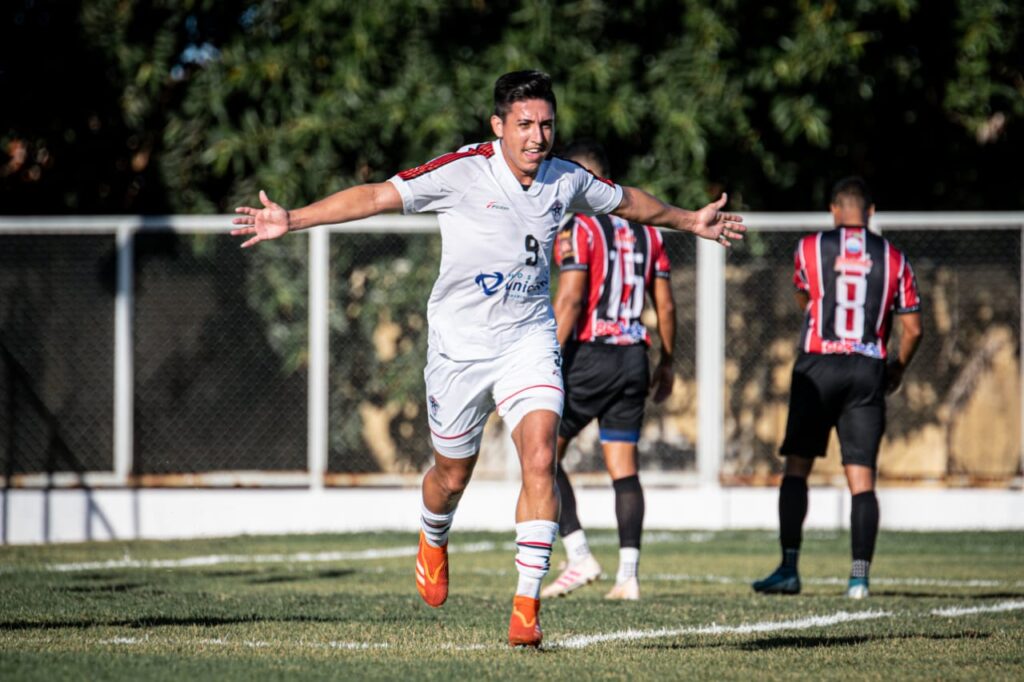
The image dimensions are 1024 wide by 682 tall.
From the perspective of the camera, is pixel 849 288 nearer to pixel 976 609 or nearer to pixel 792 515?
pixel 792 515

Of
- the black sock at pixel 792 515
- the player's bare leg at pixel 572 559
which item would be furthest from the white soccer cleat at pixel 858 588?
the player's bare leg at pixel 572 559

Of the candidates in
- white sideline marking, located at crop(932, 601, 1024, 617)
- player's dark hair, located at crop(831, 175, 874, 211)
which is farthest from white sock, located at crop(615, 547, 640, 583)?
player's dark hair, located at crop(831, 175, 874, 211)

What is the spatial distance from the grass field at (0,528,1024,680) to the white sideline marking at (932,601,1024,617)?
0.02 m

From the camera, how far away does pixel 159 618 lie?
7.49 metres

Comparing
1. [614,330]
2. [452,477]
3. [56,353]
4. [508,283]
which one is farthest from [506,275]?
[56,353]

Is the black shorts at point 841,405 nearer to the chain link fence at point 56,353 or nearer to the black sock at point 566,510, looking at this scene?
the black sock at point 566,510

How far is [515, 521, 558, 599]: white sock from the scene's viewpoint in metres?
6.29

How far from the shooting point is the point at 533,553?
6.41 m

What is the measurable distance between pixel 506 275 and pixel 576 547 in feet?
9.52

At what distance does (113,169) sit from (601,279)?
30.1ft

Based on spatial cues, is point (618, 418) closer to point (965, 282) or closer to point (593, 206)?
point (593, 206)

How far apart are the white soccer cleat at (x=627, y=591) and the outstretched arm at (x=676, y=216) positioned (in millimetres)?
2386

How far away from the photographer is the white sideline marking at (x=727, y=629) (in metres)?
6.82

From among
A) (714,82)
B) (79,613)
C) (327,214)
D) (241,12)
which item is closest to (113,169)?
(241,12)
